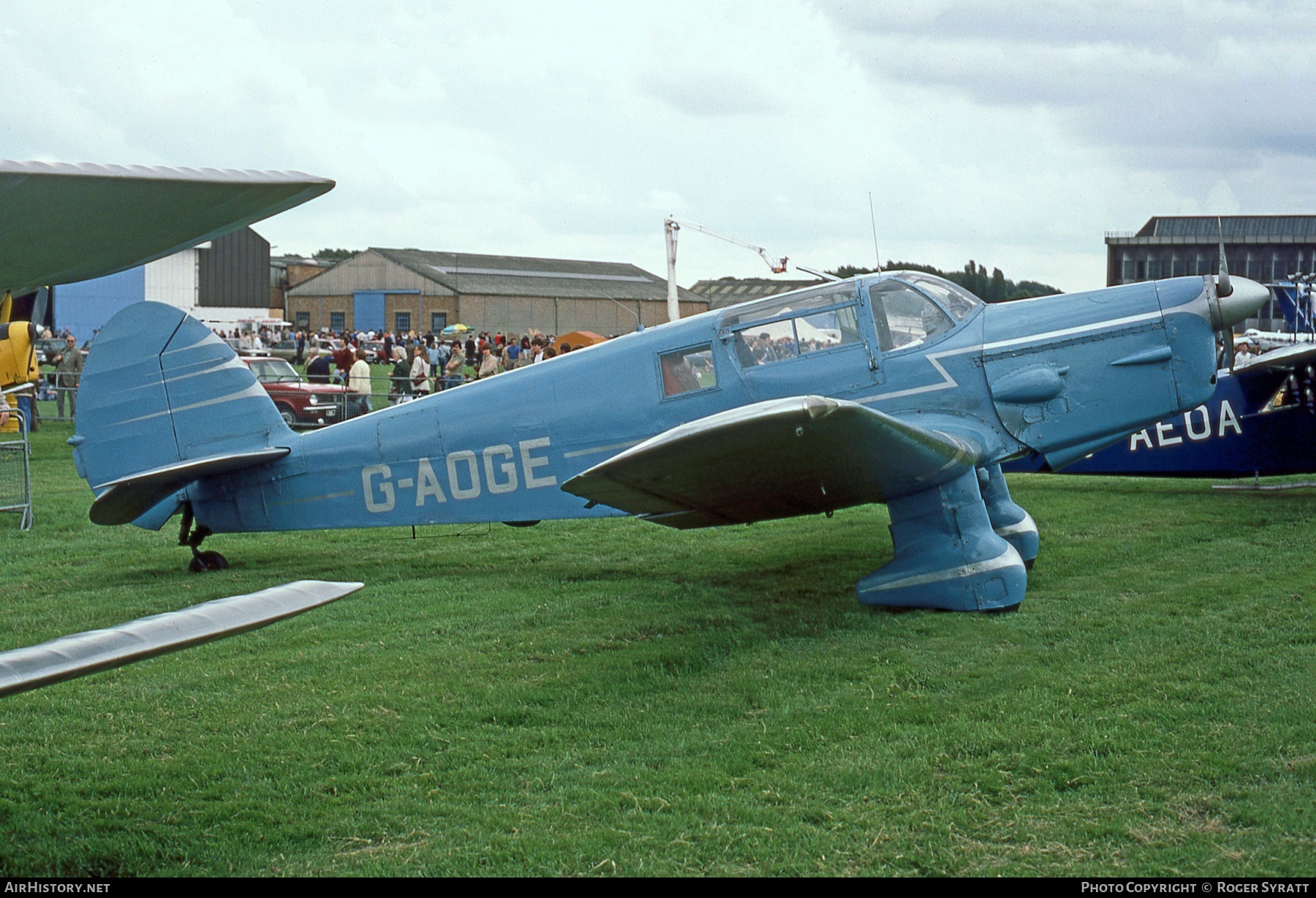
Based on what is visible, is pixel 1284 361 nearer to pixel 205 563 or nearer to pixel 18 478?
pixel 205 563

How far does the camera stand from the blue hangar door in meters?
64.4

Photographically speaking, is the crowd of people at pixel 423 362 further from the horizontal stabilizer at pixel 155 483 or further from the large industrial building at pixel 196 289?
the large industrial building at pixel 196 289

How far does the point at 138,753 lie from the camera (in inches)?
173

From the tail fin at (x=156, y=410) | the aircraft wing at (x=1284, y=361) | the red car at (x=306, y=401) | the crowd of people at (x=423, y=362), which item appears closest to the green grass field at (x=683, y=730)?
the tail fin at (x=156, y=410)

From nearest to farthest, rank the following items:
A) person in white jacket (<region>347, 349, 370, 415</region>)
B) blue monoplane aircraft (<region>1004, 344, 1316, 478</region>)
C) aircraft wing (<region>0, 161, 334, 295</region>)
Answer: aircraft wing (<region>0, 161, 334, 295</region>) < blue monoplane aircraft (<region>1004, 344, 1316, 478</region>) < person in white jacket (<region>347, 349, 370, 415</region>)

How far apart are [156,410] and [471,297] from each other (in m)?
54.1

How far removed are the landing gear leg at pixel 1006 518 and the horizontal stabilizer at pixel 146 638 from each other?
5506 mm

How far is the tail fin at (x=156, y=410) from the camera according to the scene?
817 cm

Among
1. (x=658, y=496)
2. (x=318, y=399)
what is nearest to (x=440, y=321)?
(x=318, y=399)

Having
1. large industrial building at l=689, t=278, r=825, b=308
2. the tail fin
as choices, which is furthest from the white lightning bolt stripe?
large industrial building at l=689, t=278, r=825, b=308

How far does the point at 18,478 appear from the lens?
1316 cm

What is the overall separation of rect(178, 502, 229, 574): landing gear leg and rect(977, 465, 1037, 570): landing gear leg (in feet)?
18.3

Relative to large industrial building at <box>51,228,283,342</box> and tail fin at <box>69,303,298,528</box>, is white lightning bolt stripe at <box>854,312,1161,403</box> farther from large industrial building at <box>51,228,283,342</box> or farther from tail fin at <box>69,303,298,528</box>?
large industrial building at <box>51,228,283,342</box>

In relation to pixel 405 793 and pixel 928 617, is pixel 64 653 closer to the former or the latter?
pixel 405 793
